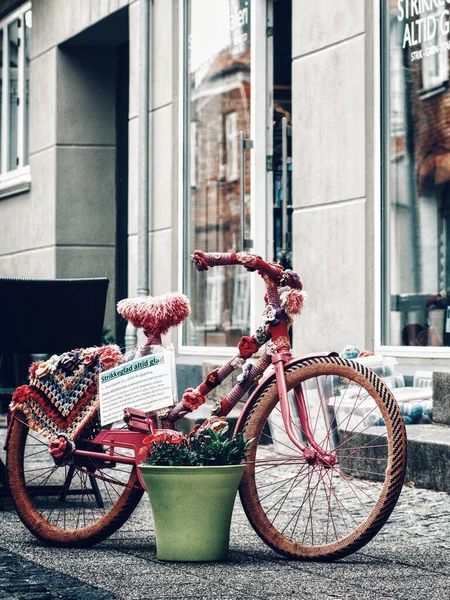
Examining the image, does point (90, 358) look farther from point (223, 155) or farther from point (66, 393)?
point (223, 155)

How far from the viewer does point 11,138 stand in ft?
48.6

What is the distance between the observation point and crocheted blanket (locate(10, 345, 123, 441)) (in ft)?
16.2

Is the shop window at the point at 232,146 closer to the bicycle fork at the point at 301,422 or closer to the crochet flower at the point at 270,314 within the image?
the crochet flower at the point at 270,314

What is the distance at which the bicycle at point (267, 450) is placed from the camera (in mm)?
4316

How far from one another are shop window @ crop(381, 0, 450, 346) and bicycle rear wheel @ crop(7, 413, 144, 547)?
314 cm

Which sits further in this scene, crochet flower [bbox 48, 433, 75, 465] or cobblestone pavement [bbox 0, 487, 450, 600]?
crochet flower [bbox 48, 433, 75, 465]

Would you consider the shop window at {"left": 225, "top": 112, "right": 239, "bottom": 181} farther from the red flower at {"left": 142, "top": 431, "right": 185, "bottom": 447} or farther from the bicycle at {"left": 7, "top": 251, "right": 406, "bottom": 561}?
the red flower at {"left": 142, "top": 431, "right": 185, "bottom": 447}

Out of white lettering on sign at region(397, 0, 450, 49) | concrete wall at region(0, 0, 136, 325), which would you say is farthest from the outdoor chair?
concrete wall at region(0, 0, 136, 325)

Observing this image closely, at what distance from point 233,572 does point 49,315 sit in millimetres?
2219

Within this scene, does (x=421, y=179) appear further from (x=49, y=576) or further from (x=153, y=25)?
(x=49, y=576)

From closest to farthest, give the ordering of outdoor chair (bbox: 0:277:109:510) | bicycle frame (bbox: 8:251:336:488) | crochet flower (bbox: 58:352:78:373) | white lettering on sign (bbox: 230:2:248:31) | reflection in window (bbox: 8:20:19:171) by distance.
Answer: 1. bicycle frame (bbox: 8:251:336:488)
2. crochet flower (bbox: 58:352:78:373)
3. outdoor chair (bbox: 0:277:109:510)
4. white lettering on sign (bbox: 230:2:248:31)
5. reflection in window (bbox: 8:20:19:171)

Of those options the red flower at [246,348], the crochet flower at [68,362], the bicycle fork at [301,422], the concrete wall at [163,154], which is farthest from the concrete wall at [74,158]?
the bicycle fork at [301,422]

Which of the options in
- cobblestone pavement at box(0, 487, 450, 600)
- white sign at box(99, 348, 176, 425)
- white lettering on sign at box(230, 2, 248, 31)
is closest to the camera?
cobblestone pavement at box(0, 487, 450, 600)

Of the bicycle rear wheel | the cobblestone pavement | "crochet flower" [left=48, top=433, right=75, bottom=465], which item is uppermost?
"crochet flower" [left=48, top=433, right=75, bottom=465]
